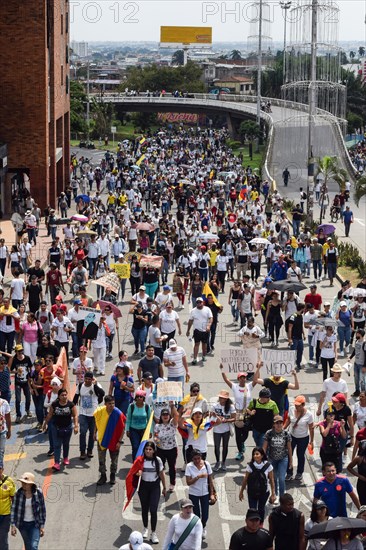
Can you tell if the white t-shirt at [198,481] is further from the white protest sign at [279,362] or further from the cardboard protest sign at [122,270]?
the cardboard protest sign at [122,270]

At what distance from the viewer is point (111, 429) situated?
14820 mm

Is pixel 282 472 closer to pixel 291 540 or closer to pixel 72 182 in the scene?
pixel 291 540

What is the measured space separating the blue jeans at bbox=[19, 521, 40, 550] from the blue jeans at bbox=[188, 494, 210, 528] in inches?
72.5

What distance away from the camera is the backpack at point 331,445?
14.4 m

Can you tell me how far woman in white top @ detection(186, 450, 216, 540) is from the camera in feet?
41.9

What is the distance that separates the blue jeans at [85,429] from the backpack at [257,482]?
3.28m

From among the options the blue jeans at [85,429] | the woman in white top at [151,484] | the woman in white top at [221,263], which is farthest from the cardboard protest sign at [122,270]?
the woman in white top at [151,484]

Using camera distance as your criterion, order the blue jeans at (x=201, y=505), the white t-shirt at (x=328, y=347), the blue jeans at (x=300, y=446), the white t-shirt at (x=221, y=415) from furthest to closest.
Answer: the white t-shirt at (x=328, y=347) → the white t-shirt at (x=221, y=415) → the blue jeans at (x=300, y=446) → the blue jeans at (x=201, y=505)

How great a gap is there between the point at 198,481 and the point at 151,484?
0.63 meters

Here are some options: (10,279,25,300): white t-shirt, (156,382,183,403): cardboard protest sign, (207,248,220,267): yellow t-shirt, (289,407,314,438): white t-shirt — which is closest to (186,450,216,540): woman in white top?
(289,407,314,438): white t-shirt

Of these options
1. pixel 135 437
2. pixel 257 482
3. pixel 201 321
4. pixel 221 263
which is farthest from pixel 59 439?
pixel 221 263

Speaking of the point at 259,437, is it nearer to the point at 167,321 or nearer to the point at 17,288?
the point at 167,321

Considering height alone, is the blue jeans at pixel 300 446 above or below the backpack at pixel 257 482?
below

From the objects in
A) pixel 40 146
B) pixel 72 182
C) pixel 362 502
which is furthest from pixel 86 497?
pixel 72 182
